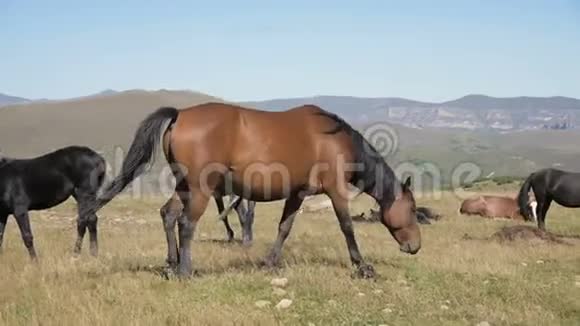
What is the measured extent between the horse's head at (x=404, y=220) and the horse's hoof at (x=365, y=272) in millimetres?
916

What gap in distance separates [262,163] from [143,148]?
1.46 meters

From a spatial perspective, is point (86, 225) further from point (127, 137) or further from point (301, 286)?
point (127, 137)

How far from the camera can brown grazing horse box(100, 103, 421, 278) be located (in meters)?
8.11

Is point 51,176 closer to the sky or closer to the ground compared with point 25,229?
closer to the sky

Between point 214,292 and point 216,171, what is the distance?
152 cm

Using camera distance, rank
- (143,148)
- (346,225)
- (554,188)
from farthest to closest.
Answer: (554,188) → (346,225) → (143,148)

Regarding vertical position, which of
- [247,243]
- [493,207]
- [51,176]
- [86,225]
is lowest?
[493,207]

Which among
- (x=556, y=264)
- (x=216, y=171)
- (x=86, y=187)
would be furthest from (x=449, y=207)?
(x=216, y=171)

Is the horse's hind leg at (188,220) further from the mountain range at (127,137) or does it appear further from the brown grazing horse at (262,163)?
the mountain range at (127,137)

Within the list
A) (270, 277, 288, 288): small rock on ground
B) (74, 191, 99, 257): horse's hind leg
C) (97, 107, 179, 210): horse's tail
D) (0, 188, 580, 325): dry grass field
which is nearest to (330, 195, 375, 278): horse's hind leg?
(0, 188, 580, 325): dry grass field

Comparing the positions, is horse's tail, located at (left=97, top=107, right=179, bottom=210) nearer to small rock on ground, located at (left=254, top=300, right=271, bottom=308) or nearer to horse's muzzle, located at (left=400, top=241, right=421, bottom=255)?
small rock on ground, located at (left=254, top=300, right=271, bottom=308)

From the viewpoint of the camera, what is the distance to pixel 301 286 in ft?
25.4

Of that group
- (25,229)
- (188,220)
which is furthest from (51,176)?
(188,220)

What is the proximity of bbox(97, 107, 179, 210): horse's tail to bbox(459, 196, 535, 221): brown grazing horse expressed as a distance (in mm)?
15428
